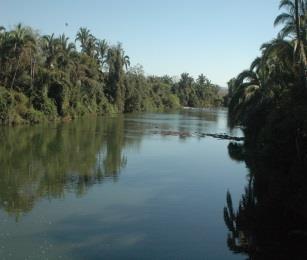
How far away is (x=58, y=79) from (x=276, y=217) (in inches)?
2173

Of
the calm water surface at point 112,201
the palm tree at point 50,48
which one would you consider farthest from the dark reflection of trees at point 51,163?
the palm tree at point 50,48

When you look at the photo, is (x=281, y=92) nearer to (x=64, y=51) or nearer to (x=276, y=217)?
(x=276, y=217)

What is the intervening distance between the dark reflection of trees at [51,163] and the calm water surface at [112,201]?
0.18 feet

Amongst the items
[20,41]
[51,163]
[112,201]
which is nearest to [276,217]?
[112,201]

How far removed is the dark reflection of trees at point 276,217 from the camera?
15070 mm

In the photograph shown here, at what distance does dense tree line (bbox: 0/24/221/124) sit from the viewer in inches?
2350

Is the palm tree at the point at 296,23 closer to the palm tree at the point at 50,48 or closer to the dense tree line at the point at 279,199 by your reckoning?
the dense tree line at the point at 279,199

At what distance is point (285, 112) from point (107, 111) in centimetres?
7941

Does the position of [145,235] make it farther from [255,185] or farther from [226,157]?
[226,157]

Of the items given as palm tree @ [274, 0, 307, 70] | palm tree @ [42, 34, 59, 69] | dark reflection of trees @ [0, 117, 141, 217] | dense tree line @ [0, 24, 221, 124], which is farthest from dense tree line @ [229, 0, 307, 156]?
palm tree @ [42, 34, 59, 69]

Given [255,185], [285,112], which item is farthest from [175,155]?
[285,112]

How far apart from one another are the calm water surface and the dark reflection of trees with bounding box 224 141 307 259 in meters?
0.66

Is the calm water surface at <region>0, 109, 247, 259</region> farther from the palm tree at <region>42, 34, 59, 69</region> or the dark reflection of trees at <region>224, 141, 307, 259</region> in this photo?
the palm tree at <region>42, 34, 59, 69</region>

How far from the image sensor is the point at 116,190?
2333 cm
